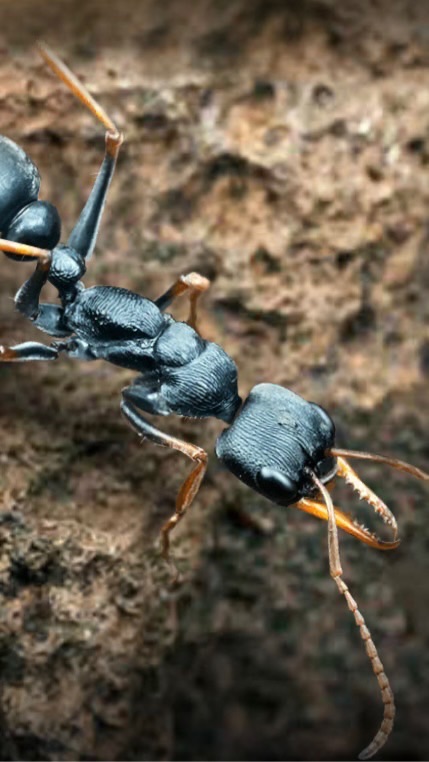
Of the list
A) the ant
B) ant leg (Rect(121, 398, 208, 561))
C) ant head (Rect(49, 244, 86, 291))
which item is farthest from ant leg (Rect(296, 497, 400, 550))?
ant head (Rect(49, 244, 86, 291))

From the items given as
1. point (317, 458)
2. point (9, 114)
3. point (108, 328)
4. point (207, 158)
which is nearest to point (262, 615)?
point (317, 458)

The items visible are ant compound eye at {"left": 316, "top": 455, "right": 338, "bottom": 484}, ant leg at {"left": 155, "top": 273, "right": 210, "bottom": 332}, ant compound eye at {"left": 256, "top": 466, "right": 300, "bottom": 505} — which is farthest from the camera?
ant leg at {"left": 155, "top": 273, "right": 210, "bottom": 332}

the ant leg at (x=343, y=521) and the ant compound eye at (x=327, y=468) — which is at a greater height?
the ant compound eye at (x=327, y=468)

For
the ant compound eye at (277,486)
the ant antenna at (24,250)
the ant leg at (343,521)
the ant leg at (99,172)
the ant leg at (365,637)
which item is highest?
the ant leg at (99,172)

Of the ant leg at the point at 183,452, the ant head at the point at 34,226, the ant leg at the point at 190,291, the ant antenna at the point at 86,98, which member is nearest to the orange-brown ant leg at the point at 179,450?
the ant leg at the point at 183,452

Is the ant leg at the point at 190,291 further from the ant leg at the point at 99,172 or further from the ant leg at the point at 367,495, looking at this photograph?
the ant leg at the point at 367,495

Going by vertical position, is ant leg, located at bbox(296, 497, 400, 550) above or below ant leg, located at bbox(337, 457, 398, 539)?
below

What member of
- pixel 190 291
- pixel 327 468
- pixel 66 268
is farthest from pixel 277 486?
pixel 66 268

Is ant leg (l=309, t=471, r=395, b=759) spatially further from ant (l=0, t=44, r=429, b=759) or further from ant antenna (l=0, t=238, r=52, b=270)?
ant antenna (l=0, t=238, r=52, b=270)
